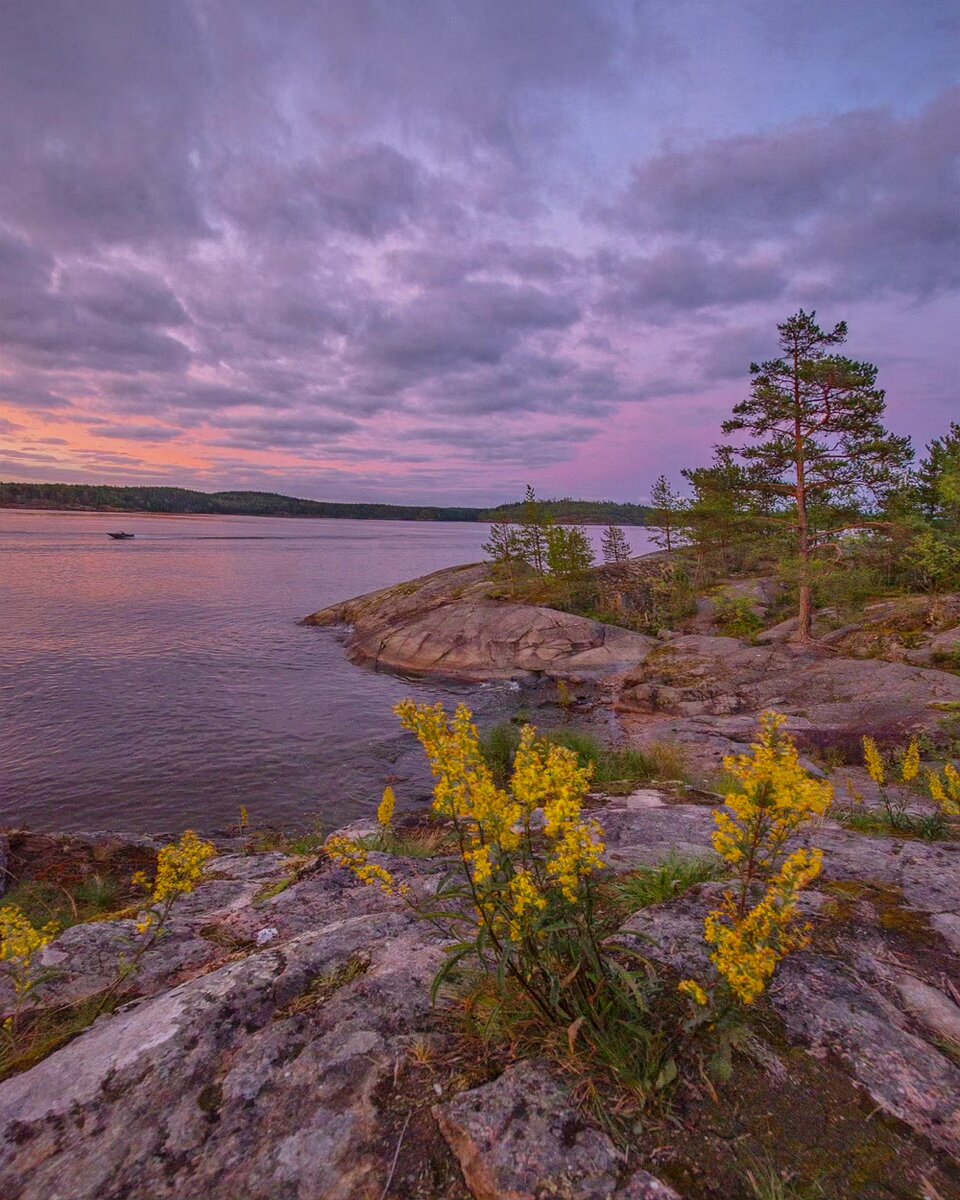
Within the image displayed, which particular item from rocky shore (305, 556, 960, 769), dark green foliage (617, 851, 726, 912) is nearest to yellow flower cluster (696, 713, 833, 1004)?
dark green foliage (617, 851, 726, 912)

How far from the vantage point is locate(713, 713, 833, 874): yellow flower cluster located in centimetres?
263

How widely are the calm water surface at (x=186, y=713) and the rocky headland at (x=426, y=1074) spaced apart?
953 cm

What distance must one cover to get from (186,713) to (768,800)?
73.6 feet

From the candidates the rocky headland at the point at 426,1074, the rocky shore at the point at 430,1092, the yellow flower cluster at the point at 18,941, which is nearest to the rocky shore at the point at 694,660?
the rocky headland at the point at 426,1074

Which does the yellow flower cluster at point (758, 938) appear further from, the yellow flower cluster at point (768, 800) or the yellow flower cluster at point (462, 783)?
the yellow flower cluster at point (462, 783)

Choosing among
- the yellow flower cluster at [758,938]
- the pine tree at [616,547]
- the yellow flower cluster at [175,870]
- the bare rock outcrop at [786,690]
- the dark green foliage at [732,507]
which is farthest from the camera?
the pine tree at [616,547]

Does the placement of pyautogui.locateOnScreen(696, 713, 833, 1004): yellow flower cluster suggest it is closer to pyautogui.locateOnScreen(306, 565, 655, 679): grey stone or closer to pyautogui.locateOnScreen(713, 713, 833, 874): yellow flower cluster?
pyautogui.locateOnScreen(713, 713, 833, 874): yellow flower cluster

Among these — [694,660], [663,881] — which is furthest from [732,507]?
[663,881]

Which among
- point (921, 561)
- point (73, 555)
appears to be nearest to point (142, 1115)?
point (921, 561)

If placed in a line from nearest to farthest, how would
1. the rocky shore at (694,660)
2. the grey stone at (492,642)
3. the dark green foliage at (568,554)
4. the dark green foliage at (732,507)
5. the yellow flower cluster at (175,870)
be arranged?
the yellow flower cluster at (175,870)
the rocky shore at (694,660)
the dark green foliage at (732,507)
the grey stone at (492,642)
the dark green foliage at (568,554)

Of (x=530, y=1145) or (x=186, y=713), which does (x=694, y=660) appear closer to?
(x=186, y=713)

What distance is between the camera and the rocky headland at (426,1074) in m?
2.34

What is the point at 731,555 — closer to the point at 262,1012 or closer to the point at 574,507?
the point at 262,1012

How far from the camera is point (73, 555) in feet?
239
